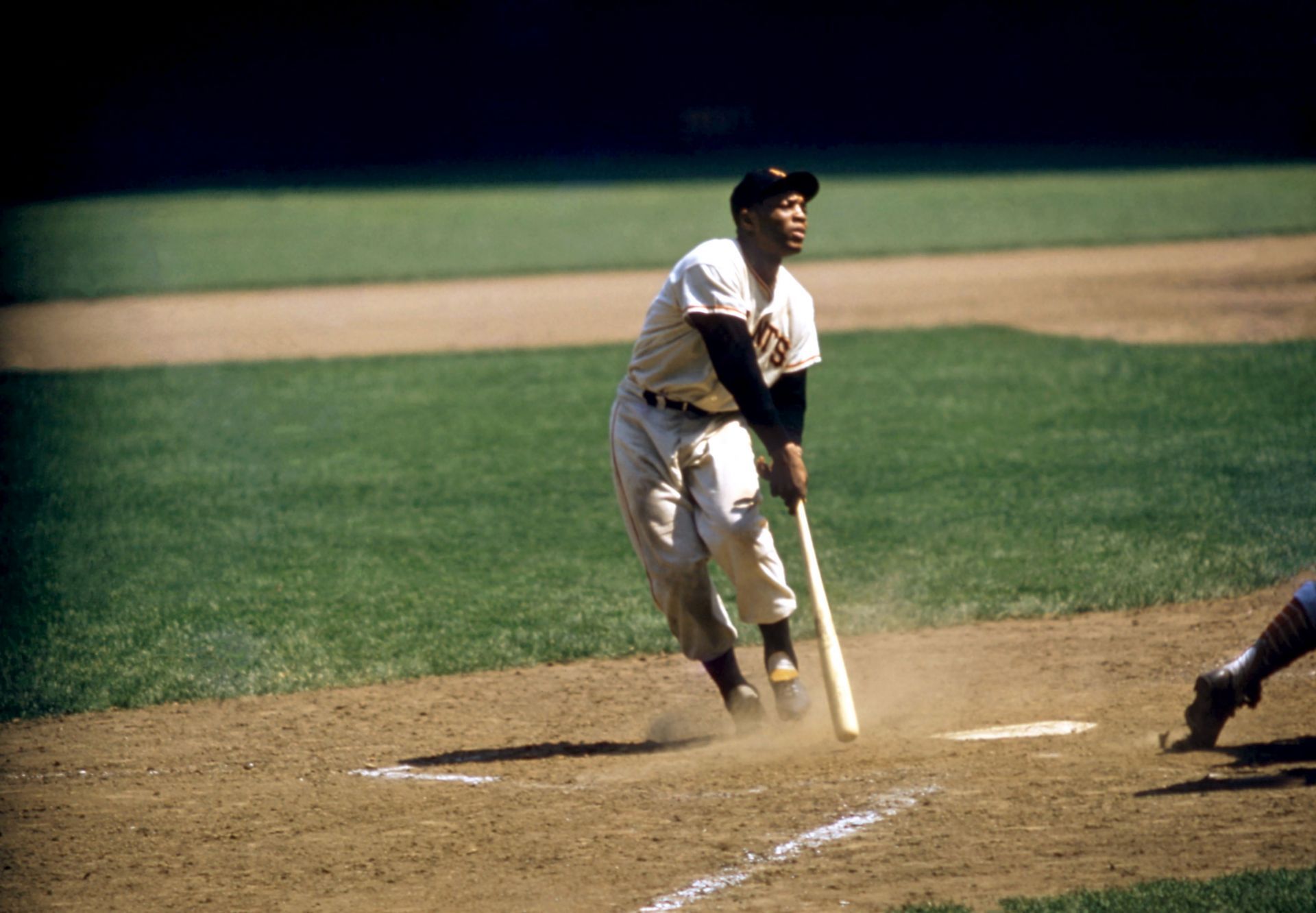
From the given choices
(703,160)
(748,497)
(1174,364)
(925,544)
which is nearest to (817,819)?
(748,497)

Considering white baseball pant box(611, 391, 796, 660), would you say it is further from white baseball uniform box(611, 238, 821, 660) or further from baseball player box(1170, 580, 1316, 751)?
baseball player box(1170, 580, 1316, 751)

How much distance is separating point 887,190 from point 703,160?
27.2ft

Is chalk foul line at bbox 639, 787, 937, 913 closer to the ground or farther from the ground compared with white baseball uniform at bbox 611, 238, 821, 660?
closer to the ground

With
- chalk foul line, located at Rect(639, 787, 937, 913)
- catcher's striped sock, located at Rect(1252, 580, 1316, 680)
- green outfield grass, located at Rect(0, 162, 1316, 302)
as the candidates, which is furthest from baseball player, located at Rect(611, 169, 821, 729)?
green outfield grass, located at Rect(0, 162, 1316, 302)

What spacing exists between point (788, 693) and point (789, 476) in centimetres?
71

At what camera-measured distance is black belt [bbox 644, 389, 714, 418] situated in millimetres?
4551

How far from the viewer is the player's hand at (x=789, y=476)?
14.4ft

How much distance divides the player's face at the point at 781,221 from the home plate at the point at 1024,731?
5.29ft

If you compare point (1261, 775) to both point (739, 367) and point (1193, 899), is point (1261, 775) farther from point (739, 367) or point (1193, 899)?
point (739, 367)

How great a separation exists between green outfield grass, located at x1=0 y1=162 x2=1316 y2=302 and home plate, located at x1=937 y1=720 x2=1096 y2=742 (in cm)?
1473

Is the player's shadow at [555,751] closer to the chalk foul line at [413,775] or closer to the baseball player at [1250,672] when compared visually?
the chalk foul line at [413,775]

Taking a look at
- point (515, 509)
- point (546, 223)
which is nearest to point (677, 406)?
point (515, 509)

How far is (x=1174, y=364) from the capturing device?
11211mm

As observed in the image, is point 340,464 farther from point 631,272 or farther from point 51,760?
point 631,272
